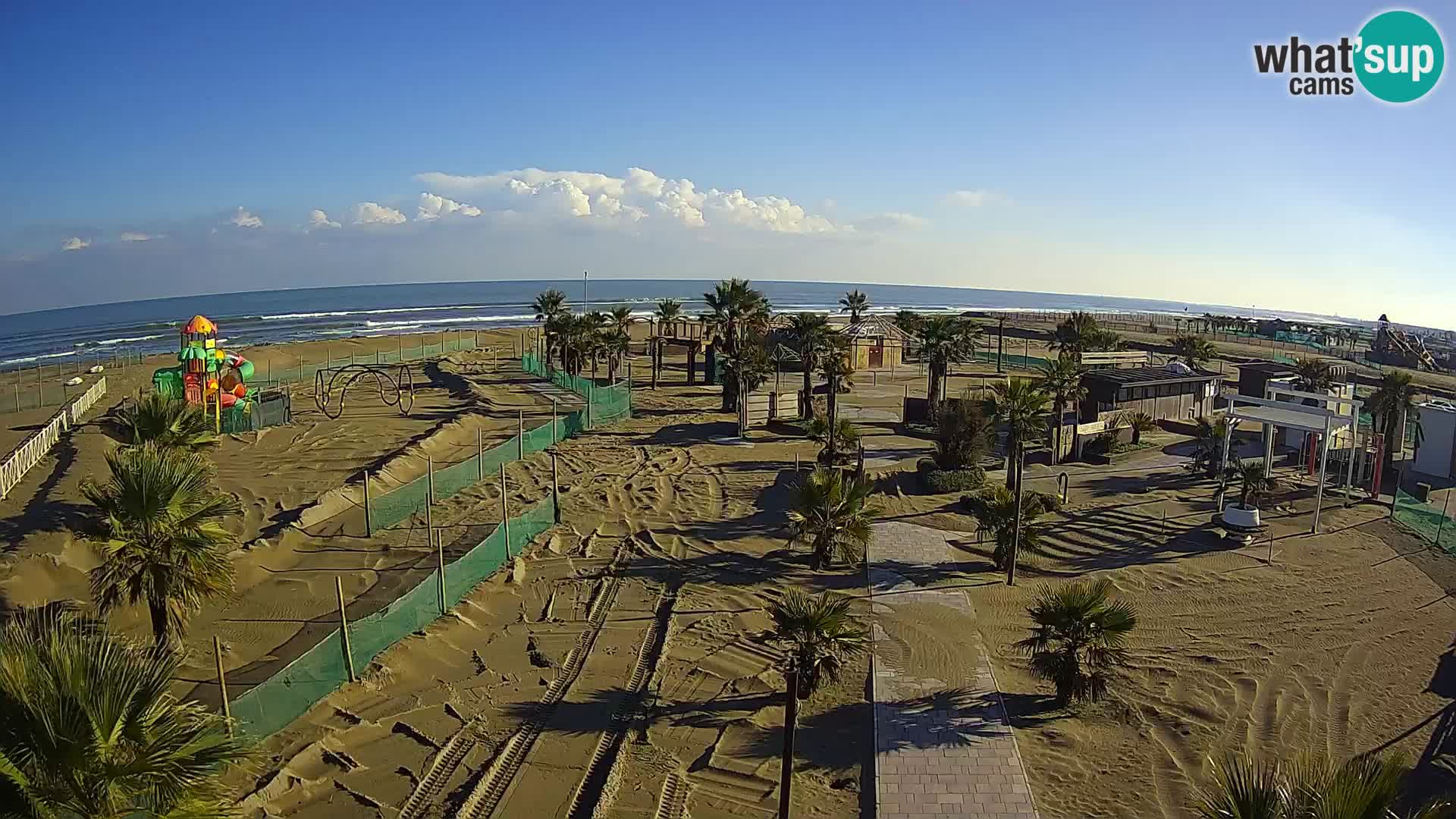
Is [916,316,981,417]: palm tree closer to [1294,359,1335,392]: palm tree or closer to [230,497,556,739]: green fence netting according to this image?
[1294,359,1335,392]: palm tree

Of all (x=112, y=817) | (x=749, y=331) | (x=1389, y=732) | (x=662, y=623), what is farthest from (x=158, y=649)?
(x=749, y=331)

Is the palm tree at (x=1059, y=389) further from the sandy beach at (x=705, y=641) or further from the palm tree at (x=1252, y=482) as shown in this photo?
the palm tree at (x=1252, y=482)

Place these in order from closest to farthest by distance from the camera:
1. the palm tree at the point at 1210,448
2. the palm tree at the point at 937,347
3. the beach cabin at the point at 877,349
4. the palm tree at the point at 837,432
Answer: the palm tree at the point at 1210,448, the palm tree at the point at 837,432, the palm tree at the point at 937,347, the beach cabin at the point at 877,349

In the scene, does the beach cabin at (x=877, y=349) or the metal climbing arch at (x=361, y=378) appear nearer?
the metal climbing arch at (x=361, y=378)

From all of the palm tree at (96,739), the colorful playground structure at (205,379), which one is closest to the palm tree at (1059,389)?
the palm tree at (96,739)

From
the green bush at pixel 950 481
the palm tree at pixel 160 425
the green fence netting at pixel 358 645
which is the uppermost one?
the palm tree at pixel 160 425

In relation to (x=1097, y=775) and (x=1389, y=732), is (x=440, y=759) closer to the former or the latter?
(x=1097, y=775)

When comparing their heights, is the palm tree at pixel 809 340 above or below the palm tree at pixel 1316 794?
→ above
